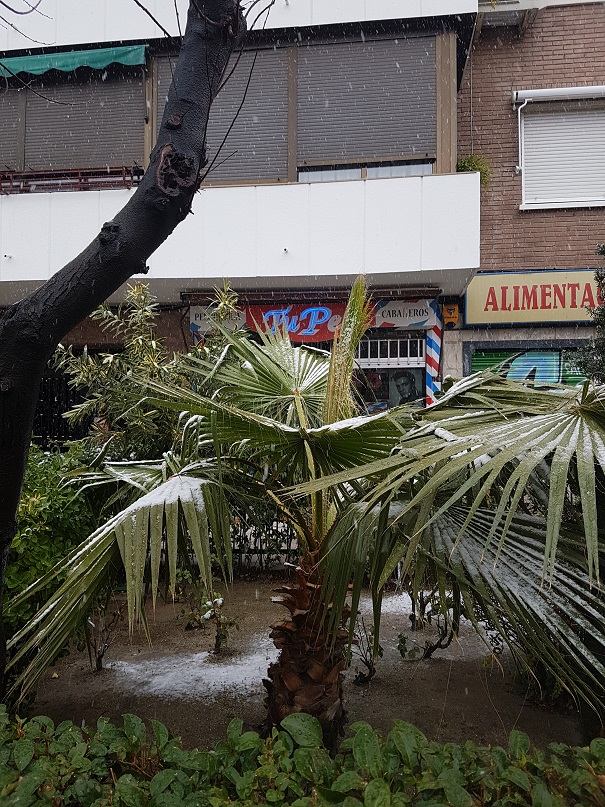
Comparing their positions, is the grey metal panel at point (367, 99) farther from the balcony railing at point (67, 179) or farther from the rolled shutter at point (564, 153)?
the balcony railing at point (67, 179)

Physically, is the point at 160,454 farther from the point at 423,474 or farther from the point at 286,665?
the point at 423,474

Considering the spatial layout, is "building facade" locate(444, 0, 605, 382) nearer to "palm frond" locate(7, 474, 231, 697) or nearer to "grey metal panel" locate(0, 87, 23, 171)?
"grey metal panel" locate(0, 87, 23, 171)

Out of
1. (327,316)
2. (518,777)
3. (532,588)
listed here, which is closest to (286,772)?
(518,777)

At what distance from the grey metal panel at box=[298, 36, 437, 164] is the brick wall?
1.84m

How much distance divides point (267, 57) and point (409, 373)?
4.88 m

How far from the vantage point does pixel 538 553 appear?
191 cm

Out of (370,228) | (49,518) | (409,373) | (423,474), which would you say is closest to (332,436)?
→ (423,474)

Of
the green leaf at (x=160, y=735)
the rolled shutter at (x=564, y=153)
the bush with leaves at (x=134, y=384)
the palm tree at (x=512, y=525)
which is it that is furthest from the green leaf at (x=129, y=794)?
the rolled shutter at (x=564, y=153)

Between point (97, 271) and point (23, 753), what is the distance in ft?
4.83

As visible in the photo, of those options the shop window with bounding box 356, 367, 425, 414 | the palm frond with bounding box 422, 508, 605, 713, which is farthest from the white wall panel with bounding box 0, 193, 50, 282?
the palm frond with bounding box 422, 508, 605, 713

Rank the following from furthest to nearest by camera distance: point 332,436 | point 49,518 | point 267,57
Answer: point 267,57, point 49,518, point 332,436

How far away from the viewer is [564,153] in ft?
33.0

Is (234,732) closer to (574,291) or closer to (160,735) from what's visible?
(160,735)

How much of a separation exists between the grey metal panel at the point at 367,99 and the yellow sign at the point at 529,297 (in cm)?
225
